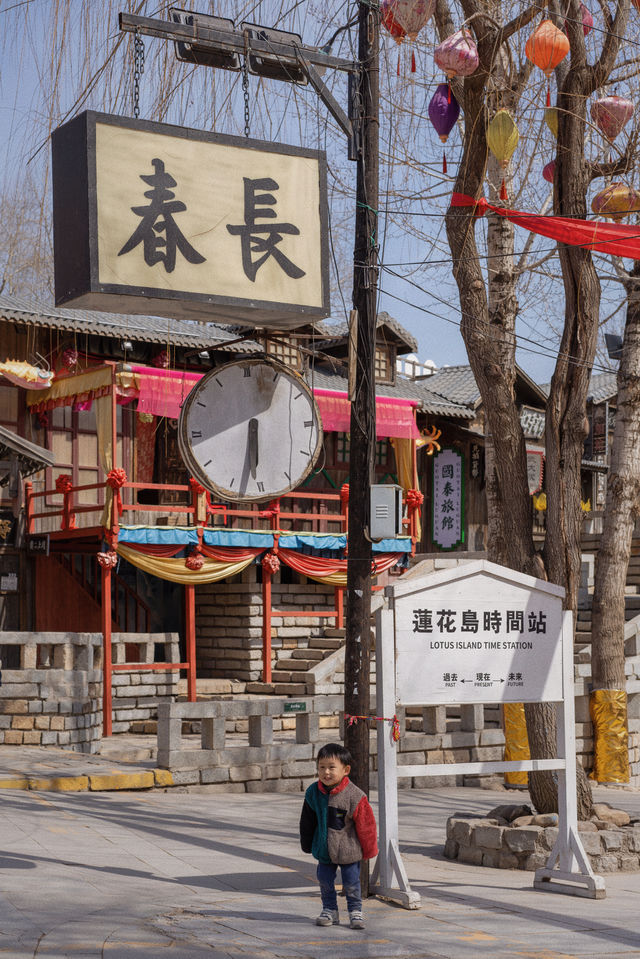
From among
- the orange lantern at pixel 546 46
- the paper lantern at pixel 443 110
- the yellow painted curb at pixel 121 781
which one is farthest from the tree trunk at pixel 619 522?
the orange lantern at pixel 546 46

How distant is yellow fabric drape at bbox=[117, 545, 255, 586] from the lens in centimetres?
1927

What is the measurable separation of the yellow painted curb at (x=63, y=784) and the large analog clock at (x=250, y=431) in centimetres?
549

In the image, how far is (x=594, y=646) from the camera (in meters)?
15.4

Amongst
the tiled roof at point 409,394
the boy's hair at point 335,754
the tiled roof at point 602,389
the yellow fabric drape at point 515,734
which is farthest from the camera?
the tiled roof at point 602,389

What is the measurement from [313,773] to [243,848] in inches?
155

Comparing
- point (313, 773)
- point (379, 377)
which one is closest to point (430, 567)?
point (379, 377)

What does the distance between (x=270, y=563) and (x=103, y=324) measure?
5.22 meters

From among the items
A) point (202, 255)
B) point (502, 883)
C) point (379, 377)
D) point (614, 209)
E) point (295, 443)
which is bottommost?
point (502, 883)

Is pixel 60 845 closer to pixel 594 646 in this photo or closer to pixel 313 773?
pixel 313 773

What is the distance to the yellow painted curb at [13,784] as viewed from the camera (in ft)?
38.5

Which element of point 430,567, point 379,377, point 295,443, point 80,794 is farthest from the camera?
point 379,377

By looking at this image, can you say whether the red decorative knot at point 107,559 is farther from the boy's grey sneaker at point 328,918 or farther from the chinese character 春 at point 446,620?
the boy's grey sneaker at point 328,918

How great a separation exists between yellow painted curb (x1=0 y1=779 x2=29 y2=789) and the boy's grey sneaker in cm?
550

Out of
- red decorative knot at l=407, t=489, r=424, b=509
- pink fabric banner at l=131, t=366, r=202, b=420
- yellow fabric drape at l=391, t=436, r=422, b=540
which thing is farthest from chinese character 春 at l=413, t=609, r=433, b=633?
yellow fabric drape at l=391, t=436, r=422, b=540
